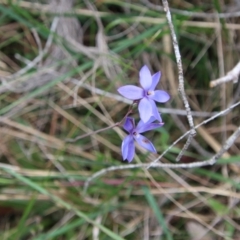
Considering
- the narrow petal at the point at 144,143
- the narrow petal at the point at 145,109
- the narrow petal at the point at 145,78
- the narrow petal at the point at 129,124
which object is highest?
the narrow petal at the point at 145,78

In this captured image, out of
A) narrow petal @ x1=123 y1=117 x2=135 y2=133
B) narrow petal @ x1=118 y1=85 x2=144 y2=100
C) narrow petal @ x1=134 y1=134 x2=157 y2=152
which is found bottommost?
narrow petal @ x1=134 y1=134 x2=157 y2=152

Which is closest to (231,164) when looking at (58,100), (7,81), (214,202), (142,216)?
(214,202)

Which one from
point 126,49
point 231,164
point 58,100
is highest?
point 126,49

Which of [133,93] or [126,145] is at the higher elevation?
[133,93]

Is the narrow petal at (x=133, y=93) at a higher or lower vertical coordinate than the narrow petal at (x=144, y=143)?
higher

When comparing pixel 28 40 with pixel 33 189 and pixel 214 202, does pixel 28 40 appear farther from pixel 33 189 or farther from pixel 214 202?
pixel 214 202

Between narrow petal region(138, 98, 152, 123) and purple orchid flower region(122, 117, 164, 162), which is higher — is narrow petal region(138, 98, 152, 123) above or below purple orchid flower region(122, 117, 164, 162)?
above
